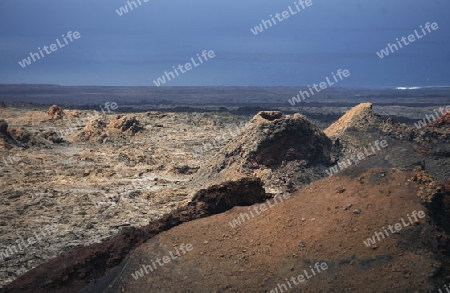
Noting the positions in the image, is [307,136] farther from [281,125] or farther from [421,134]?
[421,134]

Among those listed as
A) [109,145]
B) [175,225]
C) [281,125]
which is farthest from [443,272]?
[109,145]

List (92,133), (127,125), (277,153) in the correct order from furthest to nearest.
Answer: (127,125)
(92,133)
(277,153)

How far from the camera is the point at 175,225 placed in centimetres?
988

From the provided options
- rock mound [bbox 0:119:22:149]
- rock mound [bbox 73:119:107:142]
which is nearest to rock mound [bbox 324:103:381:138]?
rock mound [bbox 73:119:107:142]

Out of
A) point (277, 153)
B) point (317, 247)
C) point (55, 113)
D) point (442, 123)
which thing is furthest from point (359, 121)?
point (55, 113)

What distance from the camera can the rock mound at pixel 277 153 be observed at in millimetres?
17188

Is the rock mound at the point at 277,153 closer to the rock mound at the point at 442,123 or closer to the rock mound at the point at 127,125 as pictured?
the rock mound at the point at 442,123

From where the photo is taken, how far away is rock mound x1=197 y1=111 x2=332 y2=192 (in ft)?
56.4

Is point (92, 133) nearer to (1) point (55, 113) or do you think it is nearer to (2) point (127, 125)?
(2) point (127, 125)

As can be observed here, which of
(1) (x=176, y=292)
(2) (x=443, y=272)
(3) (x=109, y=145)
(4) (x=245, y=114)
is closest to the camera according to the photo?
(2) (x=443, y=272)

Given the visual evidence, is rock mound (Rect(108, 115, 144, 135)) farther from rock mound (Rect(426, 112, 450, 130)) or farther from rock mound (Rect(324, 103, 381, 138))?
rock mound (Rect(426, 112, 450, 130))

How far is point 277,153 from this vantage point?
Result: 1777 cm

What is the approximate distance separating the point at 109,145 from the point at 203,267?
19.6m

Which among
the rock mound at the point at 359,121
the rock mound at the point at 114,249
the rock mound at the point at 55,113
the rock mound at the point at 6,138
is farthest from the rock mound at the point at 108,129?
the rock mound at the point at 114,249
